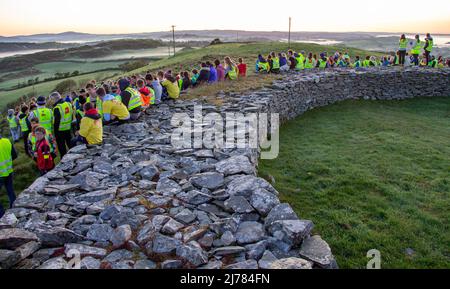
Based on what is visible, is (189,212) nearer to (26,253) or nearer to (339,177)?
(26,253)

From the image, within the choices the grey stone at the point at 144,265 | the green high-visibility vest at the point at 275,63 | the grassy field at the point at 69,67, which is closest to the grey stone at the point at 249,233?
the grey stone at the point at 144,265

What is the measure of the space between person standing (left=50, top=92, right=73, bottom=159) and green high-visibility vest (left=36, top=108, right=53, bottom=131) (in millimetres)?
151

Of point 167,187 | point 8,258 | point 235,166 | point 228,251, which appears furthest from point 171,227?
point 235,166

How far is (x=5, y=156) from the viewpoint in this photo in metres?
7.92

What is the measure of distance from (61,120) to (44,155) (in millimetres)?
2468

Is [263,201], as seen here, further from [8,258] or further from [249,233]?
[8,258]

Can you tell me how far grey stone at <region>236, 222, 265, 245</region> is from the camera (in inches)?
195

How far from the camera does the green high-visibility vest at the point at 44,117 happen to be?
9992 millimetres

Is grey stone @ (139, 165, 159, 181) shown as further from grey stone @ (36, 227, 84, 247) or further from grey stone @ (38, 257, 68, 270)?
grey stone @ (38, 257, 68, 270)

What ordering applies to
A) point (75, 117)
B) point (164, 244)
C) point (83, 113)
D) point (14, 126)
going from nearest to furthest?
point (164, 244)
point (83, 113)
point (75, 117)
point (14, 126)

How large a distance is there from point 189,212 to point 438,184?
23.0 ft

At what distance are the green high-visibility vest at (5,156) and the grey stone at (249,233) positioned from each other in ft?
19.2

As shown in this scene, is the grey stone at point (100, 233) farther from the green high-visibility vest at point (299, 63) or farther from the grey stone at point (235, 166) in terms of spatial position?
the green high-visibility vest at point (299, 63)

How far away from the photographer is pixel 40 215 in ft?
18.2
